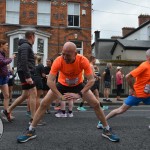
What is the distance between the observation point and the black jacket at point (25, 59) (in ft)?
20.8

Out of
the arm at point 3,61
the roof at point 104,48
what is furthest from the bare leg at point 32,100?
the roof at point 104,48

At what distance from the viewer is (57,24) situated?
24.6 meters

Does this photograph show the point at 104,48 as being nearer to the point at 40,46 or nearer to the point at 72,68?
the point at 40,46

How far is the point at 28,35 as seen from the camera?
672 centimetres

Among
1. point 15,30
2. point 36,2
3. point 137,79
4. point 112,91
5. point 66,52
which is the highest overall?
point 36,2

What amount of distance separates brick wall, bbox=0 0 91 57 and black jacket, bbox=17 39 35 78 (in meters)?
17.6

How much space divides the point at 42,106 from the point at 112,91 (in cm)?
1468

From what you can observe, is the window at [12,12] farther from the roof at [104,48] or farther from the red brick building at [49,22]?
the roof at [104,48]

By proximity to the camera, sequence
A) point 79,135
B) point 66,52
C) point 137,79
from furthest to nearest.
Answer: point 137,79
point 79,135
point 66,52

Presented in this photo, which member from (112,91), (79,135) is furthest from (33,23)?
(79,135)

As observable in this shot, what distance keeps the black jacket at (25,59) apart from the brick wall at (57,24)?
17.6m

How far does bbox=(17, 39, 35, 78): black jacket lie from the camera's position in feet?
20.8

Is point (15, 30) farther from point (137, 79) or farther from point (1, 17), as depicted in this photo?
point (137, 79)

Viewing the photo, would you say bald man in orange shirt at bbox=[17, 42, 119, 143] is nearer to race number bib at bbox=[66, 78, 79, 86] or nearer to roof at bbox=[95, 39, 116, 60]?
race number bib at bbox=[66, 78, 79, 86]
